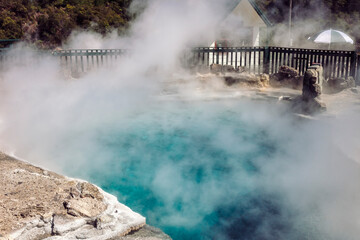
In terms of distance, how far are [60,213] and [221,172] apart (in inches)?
111

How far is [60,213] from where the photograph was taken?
12.4ft

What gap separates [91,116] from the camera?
29.0 feet

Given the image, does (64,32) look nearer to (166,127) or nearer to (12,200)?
(166,127)

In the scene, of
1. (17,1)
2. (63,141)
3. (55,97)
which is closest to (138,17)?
(17,1)

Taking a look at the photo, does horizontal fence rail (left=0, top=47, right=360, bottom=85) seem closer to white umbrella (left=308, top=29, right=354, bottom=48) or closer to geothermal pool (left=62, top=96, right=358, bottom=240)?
geothermal pool (left=62, top=96, right=358, bottom=240)

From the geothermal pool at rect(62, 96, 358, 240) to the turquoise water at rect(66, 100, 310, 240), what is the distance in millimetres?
14

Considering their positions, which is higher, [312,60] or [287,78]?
[312,60]

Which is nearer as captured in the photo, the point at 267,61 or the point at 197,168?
the point at 197,168

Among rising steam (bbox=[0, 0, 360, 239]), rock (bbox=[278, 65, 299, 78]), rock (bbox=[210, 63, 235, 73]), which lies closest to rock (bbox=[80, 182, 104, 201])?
rising steam (bbox=[0, 0, 360, 239])

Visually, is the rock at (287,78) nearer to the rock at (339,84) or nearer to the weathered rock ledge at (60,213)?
the rock at (339,84)

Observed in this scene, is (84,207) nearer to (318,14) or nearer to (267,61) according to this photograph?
(267,61)

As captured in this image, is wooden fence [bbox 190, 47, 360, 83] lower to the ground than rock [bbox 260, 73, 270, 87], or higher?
higher

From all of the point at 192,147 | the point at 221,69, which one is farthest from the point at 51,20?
the point at 192,147

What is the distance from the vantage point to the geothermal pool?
4535mm
